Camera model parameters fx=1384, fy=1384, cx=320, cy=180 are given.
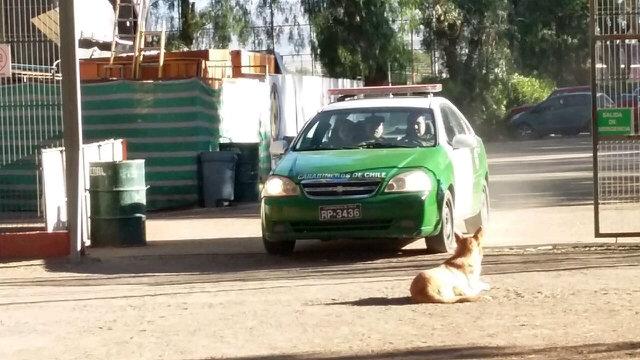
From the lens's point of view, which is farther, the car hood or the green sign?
the green sign

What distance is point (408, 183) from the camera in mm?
13453

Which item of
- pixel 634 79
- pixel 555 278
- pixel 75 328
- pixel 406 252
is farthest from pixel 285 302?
pixel 634 79

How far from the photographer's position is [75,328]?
10117 mm

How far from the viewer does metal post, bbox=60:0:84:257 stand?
1456 cm

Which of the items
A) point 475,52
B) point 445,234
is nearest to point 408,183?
point 445,234

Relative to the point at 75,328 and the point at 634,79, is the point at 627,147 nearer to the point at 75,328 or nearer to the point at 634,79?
the point at 634,79

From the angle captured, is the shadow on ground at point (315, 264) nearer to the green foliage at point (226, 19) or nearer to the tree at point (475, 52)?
the green foliage at point (226, 19)

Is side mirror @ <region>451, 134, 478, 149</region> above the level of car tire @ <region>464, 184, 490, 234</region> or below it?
above

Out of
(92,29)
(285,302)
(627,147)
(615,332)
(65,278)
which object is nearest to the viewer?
(615,332)

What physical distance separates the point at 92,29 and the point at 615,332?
61.9 feet

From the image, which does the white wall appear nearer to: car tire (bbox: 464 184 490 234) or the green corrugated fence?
the green corrugated fence

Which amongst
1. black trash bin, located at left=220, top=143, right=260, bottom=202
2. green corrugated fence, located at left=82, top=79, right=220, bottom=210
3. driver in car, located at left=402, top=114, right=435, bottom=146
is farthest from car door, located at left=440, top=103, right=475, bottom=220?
black trash bin, located at left=220, top=143, right=260, bottom=202

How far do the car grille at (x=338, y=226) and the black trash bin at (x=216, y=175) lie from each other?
7.58 metres

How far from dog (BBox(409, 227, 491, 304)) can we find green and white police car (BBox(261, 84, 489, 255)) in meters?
2.60
